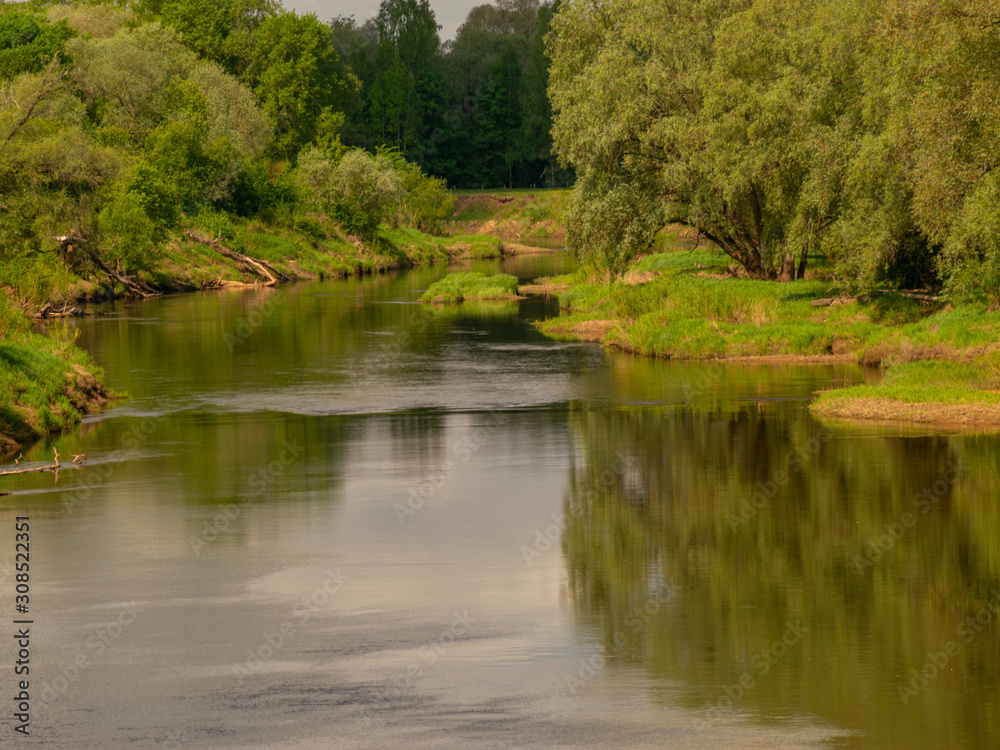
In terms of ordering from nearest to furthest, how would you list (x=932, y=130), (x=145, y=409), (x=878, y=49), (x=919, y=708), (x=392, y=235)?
(x=919, y=708), (x=932, y=130), (x=145, y=409), (x=878, y=49), (x=392, y=235)

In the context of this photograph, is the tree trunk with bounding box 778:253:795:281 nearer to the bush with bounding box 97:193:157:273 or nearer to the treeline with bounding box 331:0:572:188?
the bush with bounding box 97:193:157:273

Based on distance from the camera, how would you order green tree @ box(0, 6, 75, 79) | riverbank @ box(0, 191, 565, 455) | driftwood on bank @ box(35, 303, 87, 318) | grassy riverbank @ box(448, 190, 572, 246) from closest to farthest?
riverbank @ box(0, 191, 565, 455) < driftwood on bank @ box(35, 303, 87, 318) < green tree @ box(0, 6, 75, 79) < grassy riverbank @ box(448, 190, 572, 246)

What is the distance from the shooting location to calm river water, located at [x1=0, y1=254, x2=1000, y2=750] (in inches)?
516

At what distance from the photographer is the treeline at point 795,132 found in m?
30.6

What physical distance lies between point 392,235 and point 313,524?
8992 cm

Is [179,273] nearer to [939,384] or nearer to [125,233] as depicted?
[125,233]

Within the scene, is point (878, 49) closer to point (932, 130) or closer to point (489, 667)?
point (932, 130)

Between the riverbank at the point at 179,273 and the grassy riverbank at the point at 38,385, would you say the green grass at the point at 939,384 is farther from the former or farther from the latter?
the riverbank at the point at 179,273

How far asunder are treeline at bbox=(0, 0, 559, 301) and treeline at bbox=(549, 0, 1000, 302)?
22.0 m

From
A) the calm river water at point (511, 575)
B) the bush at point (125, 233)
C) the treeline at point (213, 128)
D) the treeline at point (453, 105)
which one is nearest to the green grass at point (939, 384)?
the calm river water at point (511, 575)

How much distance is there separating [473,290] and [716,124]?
86.2 feet

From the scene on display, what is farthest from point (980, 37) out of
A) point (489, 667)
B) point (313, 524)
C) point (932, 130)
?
point (489, 667)

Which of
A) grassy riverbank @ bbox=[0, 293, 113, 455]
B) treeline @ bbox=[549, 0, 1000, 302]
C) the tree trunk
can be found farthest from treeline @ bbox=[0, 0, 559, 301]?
the tree trunk

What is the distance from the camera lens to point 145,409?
3416 cm
